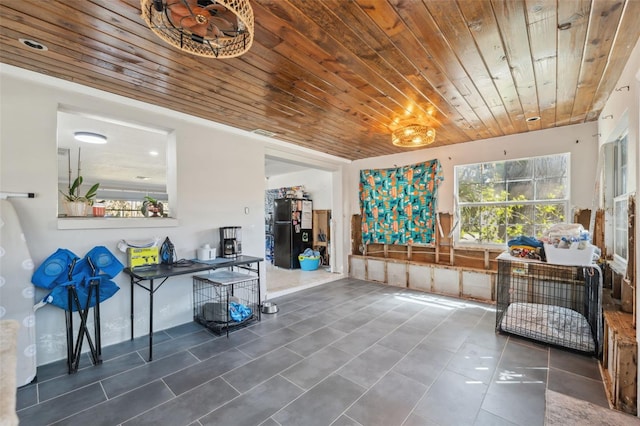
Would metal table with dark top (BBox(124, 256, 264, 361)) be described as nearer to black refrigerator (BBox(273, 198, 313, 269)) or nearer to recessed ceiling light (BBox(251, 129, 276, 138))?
recessed ceiling light (BBox(251, 129, 276, 138))

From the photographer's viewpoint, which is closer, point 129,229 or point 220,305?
point 129,229

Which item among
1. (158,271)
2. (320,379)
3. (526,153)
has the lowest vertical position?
(320,379)

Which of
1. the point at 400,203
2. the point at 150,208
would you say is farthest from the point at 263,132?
the point at 400,203

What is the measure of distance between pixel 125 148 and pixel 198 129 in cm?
249

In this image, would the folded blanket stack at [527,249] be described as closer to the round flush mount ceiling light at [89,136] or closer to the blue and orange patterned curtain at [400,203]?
the blue and orange patterned curtain at [400,203]

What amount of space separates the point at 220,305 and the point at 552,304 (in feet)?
13.2

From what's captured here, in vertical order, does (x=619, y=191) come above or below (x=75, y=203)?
above

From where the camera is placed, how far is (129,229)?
9.39 ft

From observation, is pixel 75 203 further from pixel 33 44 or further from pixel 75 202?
pixel 33 44

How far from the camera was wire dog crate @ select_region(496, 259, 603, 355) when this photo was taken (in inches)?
101

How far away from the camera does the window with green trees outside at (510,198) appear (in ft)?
12.4

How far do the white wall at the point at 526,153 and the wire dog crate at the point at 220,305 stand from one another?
11.0ft

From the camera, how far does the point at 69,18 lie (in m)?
1.64

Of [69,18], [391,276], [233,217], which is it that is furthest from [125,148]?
[391,276]
